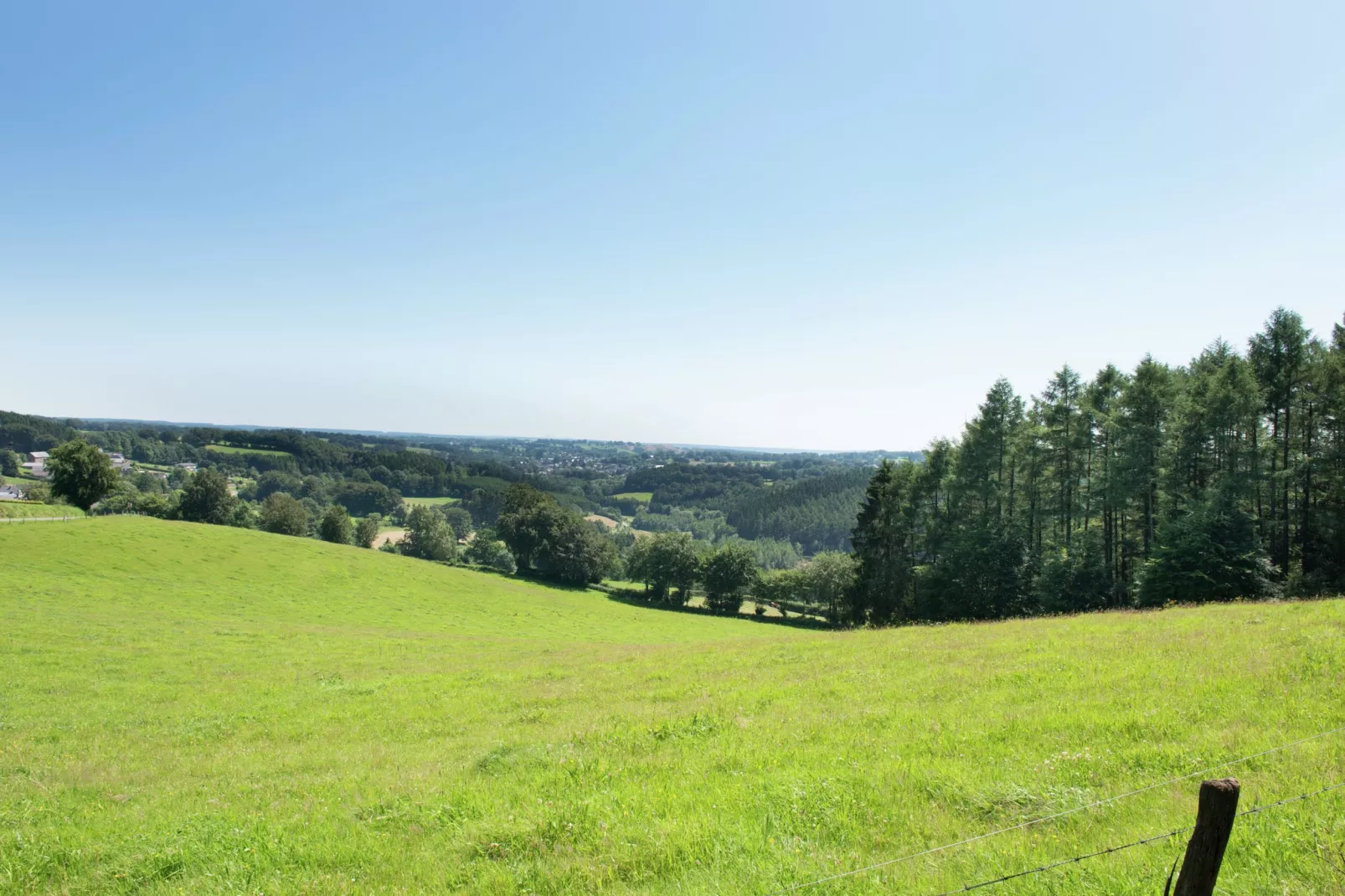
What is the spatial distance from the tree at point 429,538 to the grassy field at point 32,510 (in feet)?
144

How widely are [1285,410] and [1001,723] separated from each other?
3861 cm

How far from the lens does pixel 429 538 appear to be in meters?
103

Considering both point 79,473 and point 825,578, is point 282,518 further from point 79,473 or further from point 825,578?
point 825,578

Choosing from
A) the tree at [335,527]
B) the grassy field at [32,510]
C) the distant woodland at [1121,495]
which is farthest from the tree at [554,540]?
the grassy field at [32,510]

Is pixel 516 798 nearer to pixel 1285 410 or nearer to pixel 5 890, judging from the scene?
pixel 5 890

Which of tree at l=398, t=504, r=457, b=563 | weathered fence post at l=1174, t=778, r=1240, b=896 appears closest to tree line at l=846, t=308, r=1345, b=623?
weathered fence post at l=1174, t=778, r=1240, b=896

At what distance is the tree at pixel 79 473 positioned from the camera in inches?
2670

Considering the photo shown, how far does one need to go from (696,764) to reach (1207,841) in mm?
6680

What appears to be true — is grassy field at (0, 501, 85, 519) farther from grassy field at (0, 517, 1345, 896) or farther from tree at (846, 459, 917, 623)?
tree at (846, 459, 917, 623)

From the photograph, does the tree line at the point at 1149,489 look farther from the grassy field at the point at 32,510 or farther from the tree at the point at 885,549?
the grassy field at the point at 32,510

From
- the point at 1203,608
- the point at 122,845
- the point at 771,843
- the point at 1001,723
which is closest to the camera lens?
the point at 771,843

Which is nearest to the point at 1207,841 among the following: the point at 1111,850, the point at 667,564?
the point at 1111,850

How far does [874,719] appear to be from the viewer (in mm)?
10547

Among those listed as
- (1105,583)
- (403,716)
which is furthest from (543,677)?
(1105,583)
